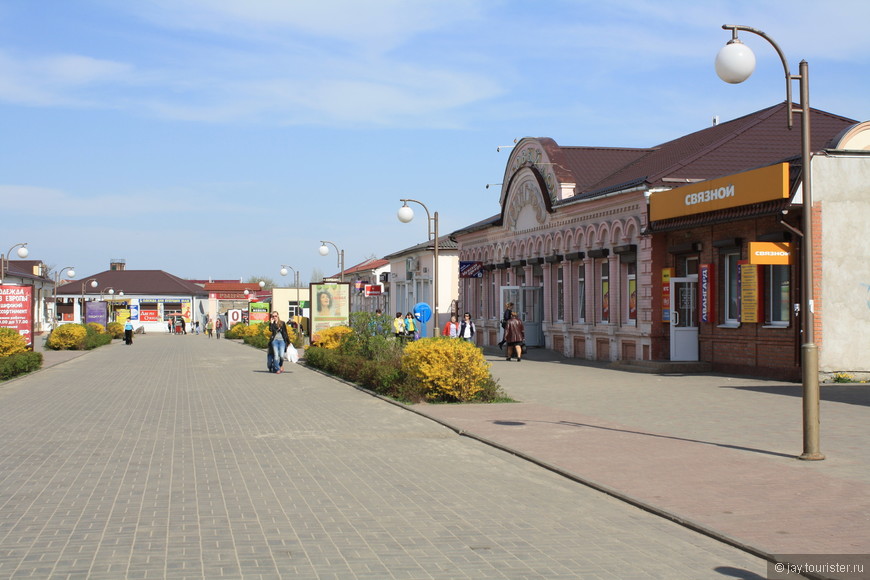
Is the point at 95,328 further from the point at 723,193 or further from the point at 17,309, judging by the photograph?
the point at 723,193

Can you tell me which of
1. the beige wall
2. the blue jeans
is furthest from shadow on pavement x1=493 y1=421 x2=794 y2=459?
the blue jeans

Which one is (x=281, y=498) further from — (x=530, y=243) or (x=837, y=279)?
(x=530, y=243)

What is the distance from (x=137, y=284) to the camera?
10919 cm

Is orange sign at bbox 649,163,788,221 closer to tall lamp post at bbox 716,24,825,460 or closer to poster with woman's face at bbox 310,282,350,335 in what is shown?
tall lamp post at bbox 716,24,825,460

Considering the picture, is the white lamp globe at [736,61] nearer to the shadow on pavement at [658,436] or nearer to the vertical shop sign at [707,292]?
the shadow on pavement at [658,436]

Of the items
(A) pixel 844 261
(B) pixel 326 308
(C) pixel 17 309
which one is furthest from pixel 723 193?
(C) pixel 17 309

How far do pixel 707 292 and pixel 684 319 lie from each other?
1.90 metres

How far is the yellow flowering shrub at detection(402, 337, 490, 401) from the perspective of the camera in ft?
57.9

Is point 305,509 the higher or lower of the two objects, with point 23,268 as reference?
lower

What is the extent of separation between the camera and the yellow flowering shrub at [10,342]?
27.9 meters

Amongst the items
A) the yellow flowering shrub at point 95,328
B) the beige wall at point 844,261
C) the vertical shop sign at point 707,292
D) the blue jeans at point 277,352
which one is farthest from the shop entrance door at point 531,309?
the yellow flowering shrub at point 95,328

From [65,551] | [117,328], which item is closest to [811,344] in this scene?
[65,551]

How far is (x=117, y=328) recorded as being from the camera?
240ft

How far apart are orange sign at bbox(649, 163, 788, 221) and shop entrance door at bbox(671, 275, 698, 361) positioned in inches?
75.5
